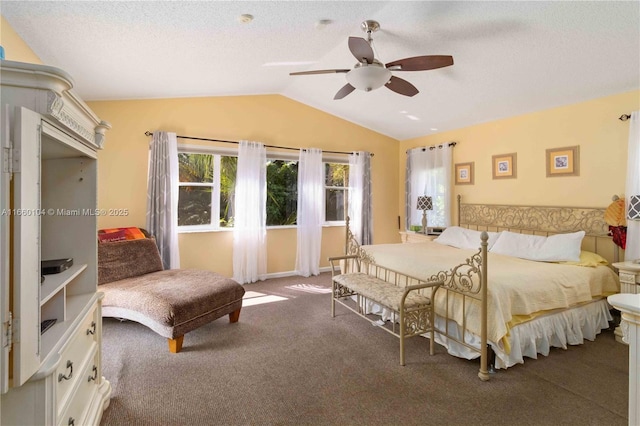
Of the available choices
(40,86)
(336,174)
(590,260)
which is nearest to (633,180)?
(590,260)

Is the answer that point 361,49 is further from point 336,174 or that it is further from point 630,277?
point 336,174

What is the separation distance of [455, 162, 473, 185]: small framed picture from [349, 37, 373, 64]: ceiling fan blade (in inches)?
123

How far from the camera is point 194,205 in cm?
470

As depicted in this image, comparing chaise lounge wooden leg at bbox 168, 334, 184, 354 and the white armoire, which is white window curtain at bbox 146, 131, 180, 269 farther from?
the white armoire

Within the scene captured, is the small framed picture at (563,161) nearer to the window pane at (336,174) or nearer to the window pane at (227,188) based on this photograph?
the window pane at (336,174)

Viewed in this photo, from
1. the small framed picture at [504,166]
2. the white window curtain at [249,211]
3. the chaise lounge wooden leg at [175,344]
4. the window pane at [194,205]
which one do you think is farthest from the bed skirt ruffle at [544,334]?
the window pane at [194,205]

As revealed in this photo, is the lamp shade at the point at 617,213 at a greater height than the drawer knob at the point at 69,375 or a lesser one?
greater

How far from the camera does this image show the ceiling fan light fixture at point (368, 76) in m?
2.50

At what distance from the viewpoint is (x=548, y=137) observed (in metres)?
3.93

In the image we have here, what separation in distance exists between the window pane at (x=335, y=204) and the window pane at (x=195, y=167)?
2033mm

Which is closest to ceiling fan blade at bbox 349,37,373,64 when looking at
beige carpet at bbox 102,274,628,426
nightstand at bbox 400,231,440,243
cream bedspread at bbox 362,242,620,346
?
cream bedspread at bbox 362,242,620,346

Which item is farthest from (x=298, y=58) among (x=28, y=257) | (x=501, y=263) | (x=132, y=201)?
(x=28, y=257)

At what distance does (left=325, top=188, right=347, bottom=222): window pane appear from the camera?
5.76 m

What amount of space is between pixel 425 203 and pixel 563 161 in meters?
1.97
